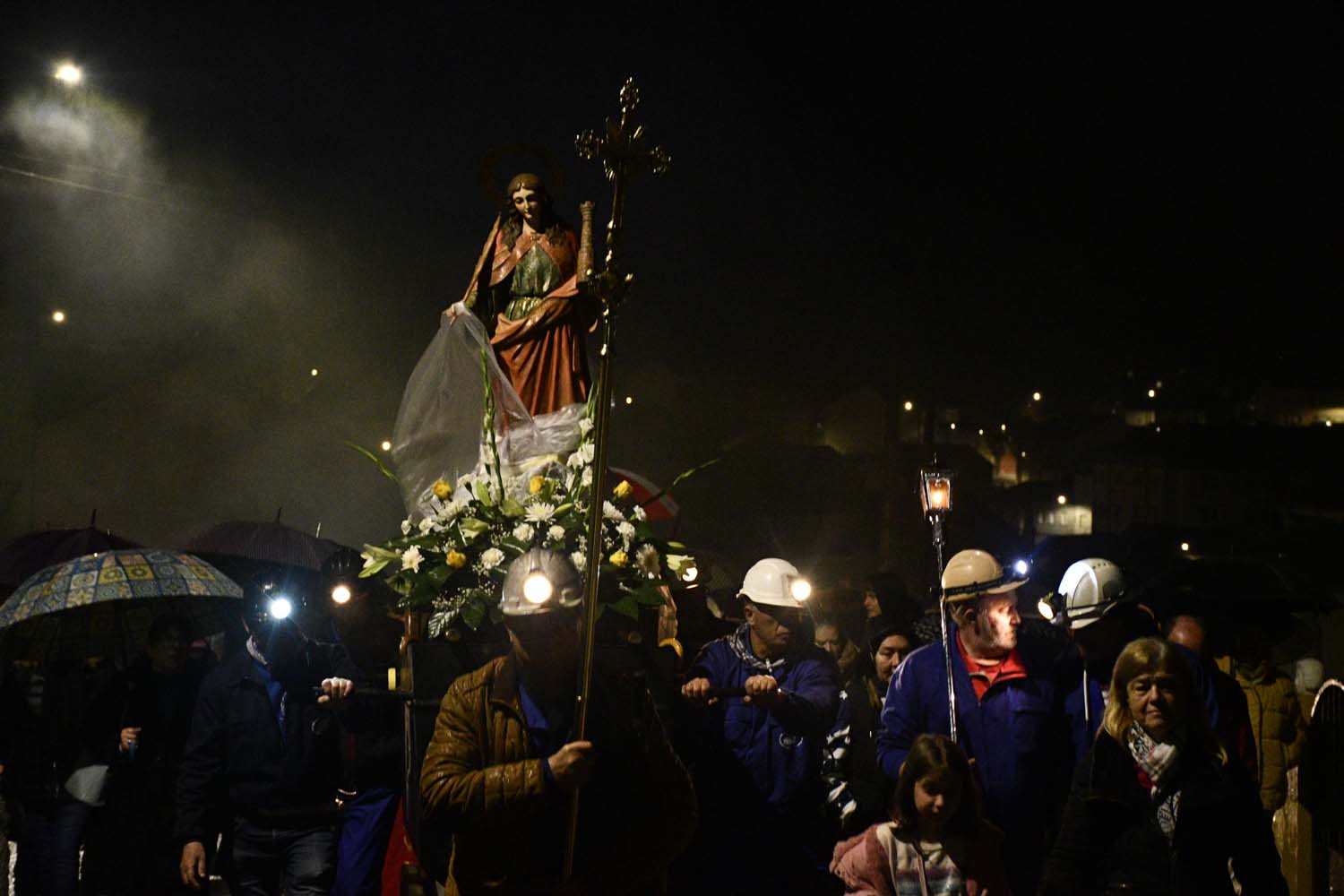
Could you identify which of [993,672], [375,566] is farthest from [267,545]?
[993,672]

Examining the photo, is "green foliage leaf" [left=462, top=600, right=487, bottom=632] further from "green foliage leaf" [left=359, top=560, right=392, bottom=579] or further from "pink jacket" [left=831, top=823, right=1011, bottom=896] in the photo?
"pink jacket" [left=831, top=823, right=1011, bottom=896]

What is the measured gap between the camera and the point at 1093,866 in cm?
508

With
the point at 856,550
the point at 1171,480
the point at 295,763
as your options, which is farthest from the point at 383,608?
the point at 1171,480

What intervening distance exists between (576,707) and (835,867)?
1.80 metres

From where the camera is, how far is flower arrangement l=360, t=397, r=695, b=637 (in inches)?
254

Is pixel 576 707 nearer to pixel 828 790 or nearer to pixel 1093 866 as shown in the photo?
pixel 1093 866

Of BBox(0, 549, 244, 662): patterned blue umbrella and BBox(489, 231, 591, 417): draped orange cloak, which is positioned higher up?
BBox(489, 231, 591, 417): draped orange cloak

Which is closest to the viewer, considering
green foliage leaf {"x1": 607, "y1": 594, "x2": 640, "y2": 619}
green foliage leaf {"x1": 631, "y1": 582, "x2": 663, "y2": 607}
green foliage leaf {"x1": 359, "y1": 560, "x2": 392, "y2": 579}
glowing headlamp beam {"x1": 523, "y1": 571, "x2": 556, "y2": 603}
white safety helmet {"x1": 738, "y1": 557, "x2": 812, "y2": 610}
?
glowing headlamp beam {"x1": 523, "y1": 571, "x2": 556, "y2": 603}

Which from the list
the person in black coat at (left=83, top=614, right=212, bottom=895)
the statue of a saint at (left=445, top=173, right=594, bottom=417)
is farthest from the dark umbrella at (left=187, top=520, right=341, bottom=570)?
the statue of a saint at (left=445, top=173, right=594, bottom=417)

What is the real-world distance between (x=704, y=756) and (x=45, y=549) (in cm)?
759

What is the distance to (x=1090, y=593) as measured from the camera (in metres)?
6.76

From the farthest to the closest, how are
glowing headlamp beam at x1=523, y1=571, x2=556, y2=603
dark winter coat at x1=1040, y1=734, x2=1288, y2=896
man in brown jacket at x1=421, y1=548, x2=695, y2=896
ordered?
1. dark winter coat at x1=1040, y1=734, x2=1288, y2=896
2. glowing headlamp beam at x1=523, y1=571, x2=556, y2=603
3. man in brown jacket at x1=421, y1=548, x2=695, y2=896

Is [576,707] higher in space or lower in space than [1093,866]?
higher

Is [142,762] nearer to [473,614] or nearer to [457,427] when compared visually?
[457,427]
